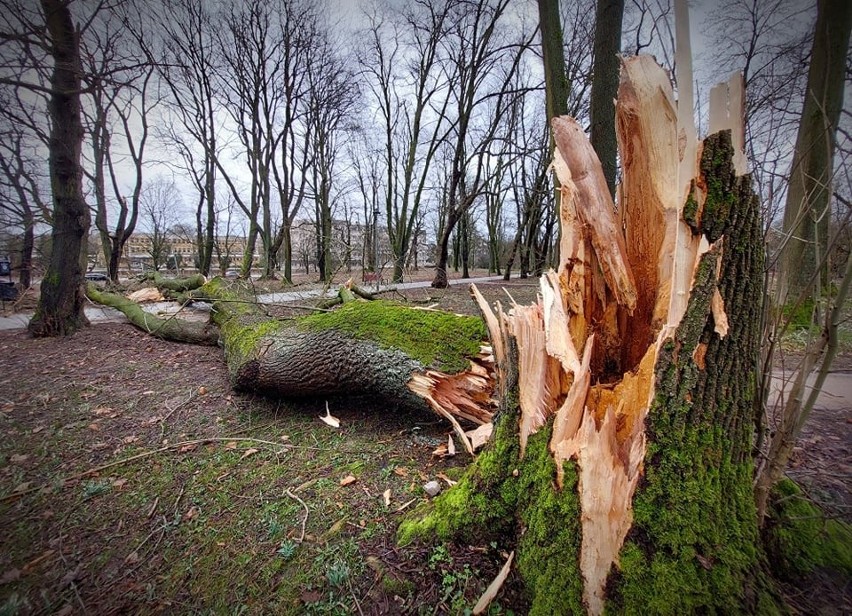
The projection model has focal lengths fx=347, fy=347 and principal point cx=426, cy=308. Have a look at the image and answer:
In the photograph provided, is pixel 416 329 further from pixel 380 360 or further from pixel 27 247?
pixel 27 247

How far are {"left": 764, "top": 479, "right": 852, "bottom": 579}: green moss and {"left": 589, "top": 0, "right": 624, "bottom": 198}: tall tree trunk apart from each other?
4217mm

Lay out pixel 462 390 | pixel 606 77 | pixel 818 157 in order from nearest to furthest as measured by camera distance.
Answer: pixel 462 390 < pixel 606 77 < pixel 818 157

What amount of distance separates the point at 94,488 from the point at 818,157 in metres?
8.77

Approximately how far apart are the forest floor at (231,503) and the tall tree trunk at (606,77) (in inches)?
144

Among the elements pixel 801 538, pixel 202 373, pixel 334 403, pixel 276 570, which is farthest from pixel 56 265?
pixel 801 538

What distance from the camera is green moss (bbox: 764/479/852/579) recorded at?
1380 millimetres

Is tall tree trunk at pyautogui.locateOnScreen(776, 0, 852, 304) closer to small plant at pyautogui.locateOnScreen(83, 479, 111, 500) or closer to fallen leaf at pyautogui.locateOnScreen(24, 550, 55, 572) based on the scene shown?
fallen leaf at pyautogui.locateOnScreen(24, 550, 55, 572)

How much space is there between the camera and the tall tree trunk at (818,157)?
62.5 inches

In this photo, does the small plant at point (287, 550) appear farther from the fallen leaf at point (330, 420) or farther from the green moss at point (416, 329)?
the green moss at point (416, 329)

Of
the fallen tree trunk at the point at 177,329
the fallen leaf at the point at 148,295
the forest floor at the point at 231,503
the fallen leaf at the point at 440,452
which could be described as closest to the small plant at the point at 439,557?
the forest floor at the point at 231,503

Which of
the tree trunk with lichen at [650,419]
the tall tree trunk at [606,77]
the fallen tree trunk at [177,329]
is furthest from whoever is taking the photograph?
the fallen tree trunk at [177,329]

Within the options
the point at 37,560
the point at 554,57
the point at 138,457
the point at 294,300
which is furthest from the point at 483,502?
the point at 294,300

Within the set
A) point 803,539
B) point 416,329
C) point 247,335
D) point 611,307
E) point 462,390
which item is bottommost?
point 803,539

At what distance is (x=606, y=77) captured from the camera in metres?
4.58
